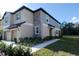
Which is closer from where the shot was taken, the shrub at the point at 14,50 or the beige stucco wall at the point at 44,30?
the shrub at the point at 14,50

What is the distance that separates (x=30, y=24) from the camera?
4.05m

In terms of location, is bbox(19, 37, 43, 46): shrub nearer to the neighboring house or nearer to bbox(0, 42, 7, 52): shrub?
the neighboring house

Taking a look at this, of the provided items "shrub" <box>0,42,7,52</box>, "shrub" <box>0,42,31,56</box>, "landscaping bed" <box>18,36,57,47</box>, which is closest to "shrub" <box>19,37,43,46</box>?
"landscaping bed" <box>18,36,57,47</box>

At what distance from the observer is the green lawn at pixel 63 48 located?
3.87 m

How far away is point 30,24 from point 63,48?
2.73ft

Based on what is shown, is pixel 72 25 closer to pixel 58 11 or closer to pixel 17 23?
pixel 58 11

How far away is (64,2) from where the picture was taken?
12.9 ft

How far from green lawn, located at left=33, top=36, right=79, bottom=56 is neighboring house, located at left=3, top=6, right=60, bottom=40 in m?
0.23

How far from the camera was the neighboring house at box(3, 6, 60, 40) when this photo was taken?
403cm

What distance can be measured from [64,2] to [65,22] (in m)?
0.40

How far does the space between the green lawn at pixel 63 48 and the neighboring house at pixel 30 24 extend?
0.23 m

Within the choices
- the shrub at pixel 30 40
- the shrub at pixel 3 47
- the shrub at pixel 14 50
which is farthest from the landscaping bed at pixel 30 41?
the shrub at pixel 3 47

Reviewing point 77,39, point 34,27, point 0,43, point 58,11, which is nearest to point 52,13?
point 58,11

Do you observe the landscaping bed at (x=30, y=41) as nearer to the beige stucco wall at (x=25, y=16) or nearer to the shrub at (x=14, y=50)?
the shrub at (x=14, y=50)
